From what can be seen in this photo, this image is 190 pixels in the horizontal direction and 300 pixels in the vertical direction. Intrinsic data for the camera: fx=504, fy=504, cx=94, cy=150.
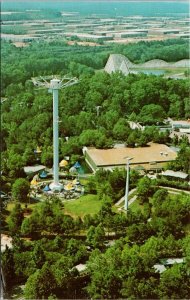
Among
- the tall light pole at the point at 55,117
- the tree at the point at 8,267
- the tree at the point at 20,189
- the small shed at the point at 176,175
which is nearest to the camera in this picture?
the tree at the point at 8,267

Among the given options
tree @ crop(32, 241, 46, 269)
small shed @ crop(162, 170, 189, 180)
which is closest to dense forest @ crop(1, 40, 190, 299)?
tree @ crop(32, 241, 46, 269)

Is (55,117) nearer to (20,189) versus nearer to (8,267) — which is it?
(20,189)

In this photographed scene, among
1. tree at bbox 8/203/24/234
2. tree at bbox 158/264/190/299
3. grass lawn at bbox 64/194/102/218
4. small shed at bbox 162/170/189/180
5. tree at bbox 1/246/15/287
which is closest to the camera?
tree at bbox 158/264/190/299

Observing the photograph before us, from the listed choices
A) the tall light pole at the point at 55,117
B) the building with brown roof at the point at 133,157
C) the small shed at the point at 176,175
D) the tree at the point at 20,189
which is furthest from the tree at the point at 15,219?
the small shed at the point at 176,175

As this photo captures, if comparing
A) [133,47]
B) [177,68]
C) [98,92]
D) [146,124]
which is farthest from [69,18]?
[146,124]

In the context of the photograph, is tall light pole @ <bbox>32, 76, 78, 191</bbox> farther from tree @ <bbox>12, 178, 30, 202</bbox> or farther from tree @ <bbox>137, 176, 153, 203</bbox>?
tree @ <bbox>137, 176, 153, 203</bbox>

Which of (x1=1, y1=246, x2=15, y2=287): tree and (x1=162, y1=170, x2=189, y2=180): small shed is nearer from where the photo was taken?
(x1=1, y1=246, x2=15, y2=287): tree

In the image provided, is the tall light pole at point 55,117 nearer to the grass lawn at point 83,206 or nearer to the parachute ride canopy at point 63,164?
the grass lawn at point 83,206
